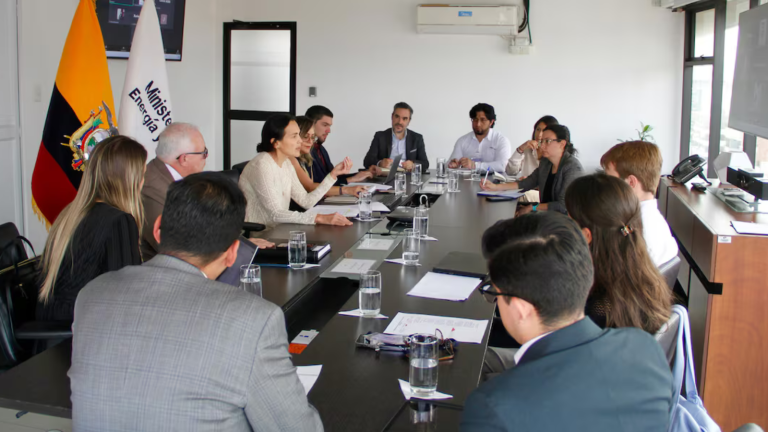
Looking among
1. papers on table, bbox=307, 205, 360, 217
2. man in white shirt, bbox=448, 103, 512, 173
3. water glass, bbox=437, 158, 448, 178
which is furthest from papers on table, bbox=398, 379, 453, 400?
man in white shirt, bbox=448, 103, 512, 173

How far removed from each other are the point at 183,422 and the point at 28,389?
0.64 meters

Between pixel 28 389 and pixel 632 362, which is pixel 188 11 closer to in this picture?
pixel 28 389

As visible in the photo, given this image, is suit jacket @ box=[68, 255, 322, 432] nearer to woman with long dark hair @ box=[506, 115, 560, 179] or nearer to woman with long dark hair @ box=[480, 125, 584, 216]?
woman with long dark hair @ box=[480, 125, 584, 216]

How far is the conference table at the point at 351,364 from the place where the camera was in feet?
5.11

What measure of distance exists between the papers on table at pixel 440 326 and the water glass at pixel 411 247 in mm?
647

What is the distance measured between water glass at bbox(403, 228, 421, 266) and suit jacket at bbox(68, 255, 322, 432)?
151 cm

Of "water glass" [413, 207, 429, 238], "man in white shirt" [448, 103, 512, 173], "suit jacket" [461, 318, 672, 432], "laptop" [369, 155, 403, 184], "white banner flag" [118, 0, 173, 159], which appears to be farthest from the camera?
"man in white shirt" [448, 103, 512, 173]

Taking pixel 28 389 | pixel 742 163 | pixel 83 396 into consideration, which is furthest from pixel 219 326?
pixel 742 163

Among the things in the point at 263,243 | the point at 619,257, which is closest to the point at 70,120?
the point at 263,243

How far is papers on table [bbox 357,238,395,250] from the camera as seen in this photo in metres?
3.15

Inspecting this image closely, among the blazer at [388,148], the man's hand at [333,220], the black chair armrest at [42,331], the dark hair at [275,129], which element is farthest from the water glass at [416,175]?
the black chair armrest at [42,331]

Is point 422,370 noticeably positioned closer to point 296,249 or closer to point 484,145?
point 296,249

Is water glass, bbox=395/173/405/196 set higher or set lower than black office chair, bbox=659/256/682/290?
higher

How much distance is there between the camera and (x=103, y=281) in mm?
1362
